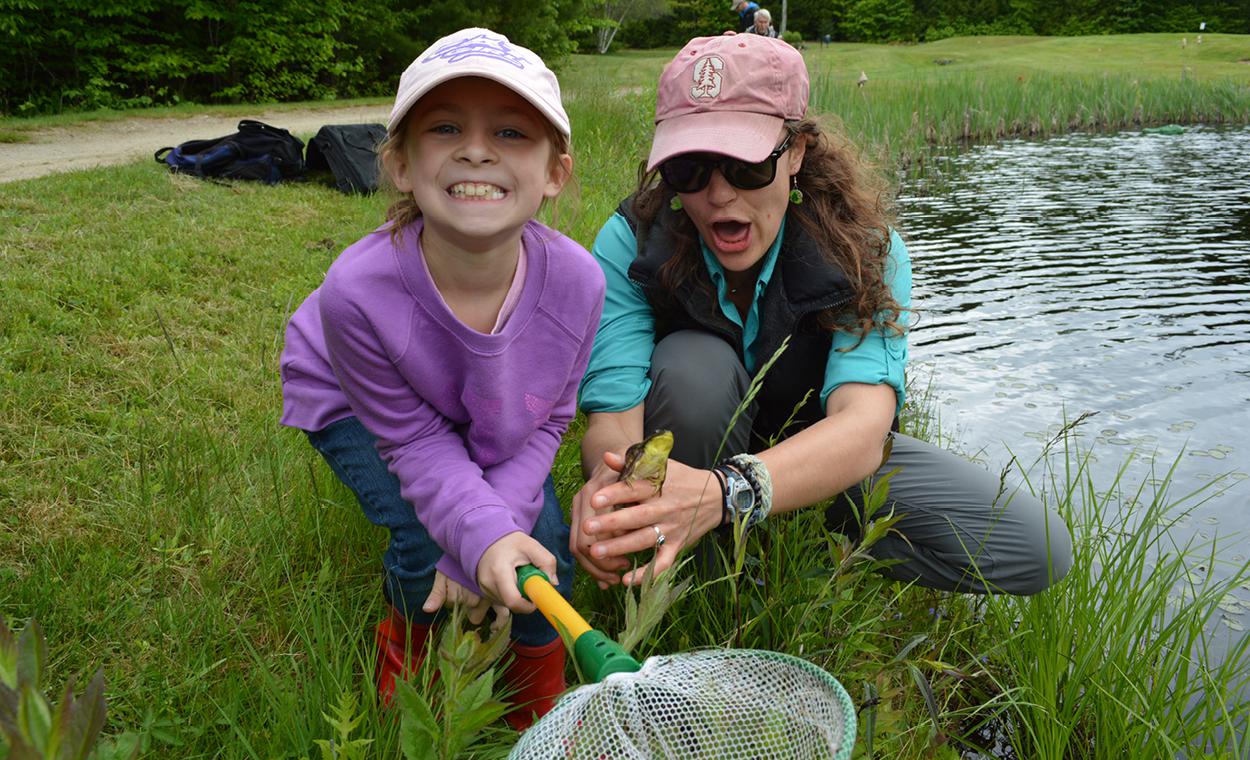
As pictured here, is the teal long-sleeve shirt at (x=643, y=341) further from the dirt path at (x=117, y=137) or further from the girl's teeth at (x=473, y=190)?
the dirt path at (x=117, y=137)

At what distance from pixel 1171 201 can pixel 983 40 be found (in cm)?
2984

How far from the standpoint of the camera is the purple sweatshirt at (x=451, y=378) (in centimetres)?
182

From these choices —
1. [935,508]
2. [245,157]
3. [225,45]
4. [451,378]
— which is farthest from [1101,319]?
[225,45]

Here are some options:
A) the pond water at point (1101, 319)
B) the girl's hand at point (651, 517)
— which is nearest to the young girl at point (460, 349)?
the girl's hand at point (651, 517)

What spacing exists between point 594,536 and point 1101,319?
18.9ft

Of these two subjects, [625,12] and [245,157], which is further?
[625,12]

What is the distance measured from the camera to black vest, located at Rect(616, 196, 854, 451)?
7.56 ft

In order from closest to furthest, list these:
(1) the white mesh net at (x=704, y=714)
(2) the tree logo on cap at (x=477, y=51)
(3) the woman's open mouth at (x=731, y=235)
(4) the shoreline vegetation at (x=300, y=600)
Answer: (1) the white mesh net at (x=704, y=714) → (4) the shoreline vegetation at (x=300, y=600) → (2) the tree logo on cap at (x=477, y=51) → (3) the woman's open mouth at (x=731, y=235)

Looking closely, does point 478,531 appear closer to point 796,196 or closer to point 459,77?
point 459,77

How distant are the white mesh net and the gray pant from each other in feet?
3.51

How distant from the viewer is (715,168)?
2.28 m

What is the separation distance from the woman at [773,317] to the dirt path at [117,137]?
20.9ft

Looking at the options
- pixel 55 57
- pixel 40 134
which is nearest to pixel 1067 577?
pixel 40 134

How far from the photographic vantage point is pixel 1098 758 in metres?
2.07
